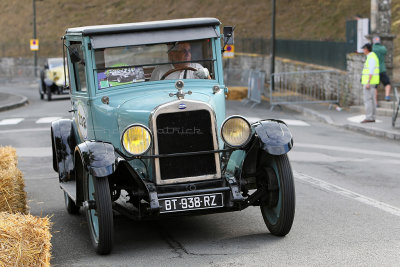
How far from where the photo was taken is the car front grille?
24.7 ft

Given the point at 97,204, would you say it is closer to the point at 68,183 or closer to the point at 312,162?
the point at 68,183

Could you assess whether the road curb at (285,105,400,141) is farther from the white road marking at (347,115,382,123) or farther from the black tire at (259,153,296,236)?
the black tire at (259,153,296,236)

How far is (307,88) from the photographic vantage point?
26.1m

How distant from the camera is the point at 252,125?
812cm

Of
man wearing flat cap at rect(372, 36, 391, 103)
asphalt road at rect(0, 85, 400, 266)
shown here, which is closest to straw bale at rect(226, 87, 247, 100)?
man wearing flat cap at rect(372, 36, 391, 103)

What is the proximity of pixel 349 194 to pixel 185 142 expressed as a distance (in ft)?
11.3

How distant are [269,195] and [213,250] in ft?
2.94

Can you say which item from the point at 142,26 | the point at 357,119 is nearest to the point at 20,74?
the point at 357,119

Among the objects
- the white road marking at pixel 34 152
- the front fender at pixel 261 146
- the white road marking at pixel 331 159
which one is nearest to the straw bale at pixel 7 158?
the front fender at pixel 261 146

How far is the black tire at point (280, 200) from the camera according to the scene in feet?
24.6

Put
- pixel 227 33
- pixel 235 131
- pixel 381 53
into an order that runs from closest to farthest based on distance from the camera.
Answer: pixel 235 131, pixel 227 33, pixel 381 53

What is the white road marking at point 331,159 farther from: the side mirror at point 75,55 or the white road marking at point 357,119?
the white road marking at point 357,119

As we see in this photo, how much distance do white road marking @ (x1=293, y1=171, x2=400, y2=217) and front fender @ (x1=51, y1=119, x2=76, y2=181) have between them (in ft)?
11.6

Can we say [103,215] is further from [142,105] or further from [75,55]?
[75,55]
